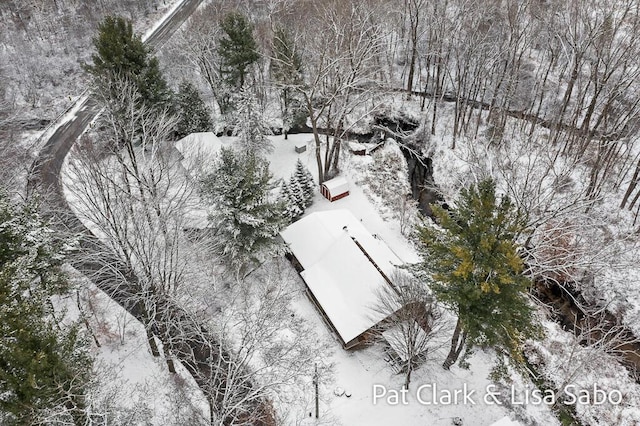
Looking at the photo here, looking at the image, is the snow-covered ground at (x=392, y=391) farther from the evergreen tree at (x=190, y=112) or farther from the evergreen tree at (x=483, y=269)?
the evergreen tree at (x=190, y=112)

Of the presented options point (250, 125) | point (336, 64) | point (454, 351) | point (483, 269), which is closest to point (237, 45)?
point (250, 125)

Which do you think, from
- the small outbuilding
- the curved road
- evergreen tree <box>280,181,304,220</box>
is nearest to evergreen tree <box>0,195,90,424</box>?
the curved road

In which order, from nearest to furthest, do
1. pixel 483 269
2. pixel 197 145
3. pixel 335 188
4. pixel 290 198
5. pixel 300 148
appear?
1. pixel 483 269
2. pixel 290 198
3. pixel 335 188
4. pixel 197 145
5. pixel 300 148

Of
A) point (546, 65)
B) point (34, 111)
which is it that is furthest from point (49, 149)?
point (546, 65)

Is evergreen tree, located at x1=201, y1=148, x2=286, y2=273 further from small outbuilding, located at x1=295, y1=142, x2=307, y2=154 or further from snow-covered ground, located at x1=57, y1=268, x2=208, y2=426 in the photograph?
small outbuilding, located at x1=295, y1=142, x2=307, y2=154

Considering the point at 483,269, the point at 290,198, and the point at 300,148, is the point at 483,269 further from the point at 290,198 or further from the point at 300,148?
the point at 300,148
